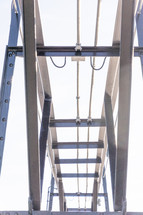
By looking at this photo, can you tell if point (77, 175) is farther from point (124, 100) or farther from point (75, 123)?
point (124, 100)

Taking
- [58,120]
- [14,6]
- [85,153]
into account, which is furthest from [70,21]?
[85,153]

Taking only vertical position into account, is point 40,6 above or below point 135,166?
above

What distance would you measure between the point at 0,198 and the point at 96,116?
3624 millimetres

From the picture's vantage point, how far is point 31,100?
411 cm

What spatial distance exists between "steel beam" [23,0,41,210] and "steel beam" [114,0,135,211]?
3.88 feet

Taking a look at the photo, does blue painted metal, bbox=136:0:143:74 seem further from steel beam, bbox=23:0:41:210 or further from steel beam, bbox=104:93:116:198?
steel beam, bbox=23:0:41:210

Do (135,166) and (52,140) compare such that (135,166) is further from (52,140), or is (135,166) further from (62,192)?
(62,192)

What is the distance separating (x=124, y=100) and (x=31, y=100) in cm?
131

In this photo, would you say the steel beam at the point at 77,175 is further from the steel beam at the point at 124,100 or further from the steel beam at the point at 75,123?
the steel beam at the point at 124,100

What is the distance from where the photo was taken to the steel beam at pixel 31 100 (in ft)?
12.3

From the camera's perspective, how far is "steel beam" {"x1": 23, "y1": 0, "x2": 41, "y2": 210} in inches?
148

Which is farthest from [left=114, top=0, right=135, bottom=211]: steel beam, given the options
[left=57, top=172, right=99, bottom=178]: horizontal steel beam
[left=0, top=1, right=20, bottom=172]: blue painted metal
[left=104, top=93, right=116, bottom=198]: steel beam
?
[left=57, top=172, right=99, bottom=178]: horizontal steel beam

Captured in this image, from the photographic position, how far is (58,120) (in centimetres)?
707

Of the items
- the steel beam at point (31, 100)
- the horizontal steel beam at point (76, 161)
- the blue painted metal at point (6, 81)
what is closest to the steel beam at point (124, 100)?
the steel beam at point (31, 100)
